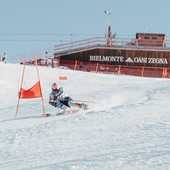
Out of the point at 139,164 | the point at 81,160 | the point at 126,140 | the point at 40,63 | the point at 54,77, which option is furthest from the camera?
the point at 40,63

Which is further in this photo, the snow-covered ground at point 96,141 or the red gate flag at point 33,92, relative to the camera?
the red gate flag at point 33,92

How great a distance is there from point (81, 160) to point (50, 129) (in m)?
3.34

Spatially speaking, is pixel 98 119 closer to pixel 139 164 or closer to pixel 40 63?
pixel 139 164

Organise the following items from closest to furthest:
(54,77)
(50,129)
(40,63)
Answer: (50,129), (54,77), (40,63)

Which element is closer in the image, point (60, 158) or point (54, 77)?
point (60, 158)

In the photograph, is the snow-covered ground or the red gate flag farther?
the red gate flag

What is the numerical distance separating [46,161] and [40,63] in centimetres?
3560

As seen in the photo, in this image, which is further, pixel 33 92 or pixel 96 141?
pixel 33 92

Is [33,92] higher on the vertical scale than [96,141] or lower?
higher

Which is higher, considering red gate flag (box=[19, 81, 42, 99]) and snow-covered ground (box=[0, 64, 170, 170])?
red gate flag (box=[19, 81, 42, 99])

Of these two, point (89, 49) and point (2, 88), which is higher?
point (89, 49)

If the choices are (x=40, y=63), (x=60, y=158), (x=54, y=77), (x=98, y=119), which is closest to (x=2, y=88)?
(x=54, y=77)

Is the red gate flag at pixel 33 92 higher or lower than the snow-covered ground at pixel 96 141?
higher

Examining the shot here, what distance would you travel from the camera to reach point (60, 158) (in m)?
6.84
